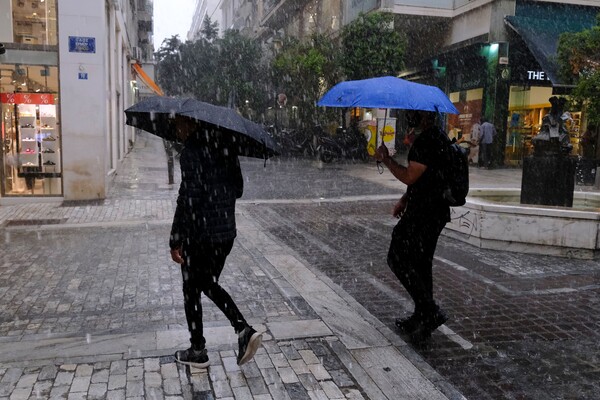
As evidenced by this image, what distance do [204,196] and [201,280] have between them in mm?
575

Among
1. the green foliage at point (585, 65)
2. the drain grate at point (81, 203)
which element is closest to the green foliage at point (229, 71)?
the green foliage at point (585, 65)

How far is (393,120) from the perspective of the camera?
19.8m

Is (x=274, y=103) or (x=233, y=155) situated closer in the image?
(x=233, y=155)

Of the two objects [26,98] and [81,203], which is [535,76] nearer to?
[81,203]

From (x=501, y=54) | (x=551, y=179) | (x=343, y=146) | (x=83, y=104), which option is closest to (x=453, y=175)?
(x=551, y=179)

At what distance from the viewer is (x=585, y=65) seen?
1375 centimetres

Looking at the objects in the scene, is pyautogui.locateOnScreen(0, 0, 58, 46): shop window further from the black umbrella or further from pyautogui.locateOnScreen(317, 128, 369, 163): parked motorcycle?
pyautogui.locateOnScreen(317, 128, 369, 163): parked motorcycle

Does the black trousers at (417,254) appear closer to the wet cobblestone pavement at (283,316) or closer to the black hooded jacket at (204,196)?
the wet cobblestone pavement at (283,316)

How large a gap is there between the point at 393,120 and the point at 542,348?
52.8 feet

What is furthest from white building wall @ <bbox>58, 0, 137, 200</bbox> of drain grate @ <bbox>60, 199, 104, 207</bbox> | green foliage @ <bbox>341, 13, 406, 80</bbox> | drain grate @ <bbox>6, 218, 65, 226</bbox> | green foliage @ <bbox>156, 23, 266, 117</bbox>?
green foliage @ <bbox>156, 23, 266, 117</bbox>

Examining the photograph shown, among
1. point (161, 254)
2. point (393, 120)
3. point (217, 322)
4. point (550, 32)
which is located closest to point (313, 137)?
point (393, 120)

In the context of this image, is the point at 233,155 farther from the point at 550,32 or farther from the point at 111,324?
the point at 550,32

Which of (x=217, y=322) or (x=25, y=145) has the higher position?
(x=25, y=145)

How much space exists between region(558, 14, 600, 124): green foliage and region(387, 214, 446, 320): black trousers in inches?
418
